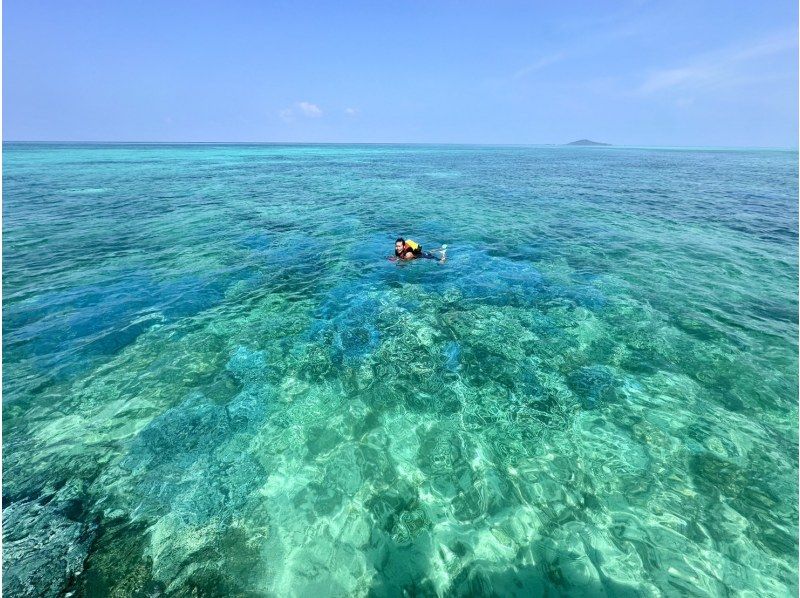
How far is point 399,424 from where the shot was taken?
956 centimetres

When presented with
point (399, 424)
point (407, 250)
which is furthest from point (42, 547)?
point (407, 250)

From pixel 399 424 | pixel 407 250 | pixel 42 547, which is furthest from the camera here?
pixel 407 250

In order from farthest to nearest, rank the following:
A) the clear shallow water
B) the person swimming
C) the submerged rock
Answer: the person swimming, the clear shallow water, the submerged rock

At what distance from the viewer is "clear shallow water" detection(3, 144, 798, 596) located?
6676 mm

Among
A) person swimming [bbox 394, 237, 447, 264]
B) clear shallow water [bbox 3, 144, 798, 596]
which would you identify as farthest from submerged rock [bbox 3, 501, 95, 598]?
person swimming [bbox 394, 237, 447, 264]

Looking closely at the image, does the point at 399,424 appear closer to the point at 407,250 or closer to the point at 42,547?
the point at 42,547

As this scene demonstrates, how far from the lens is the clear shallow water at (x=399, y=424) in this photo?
Answer: 6.68 metres

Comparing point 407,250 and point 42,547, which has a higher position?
point 407,250

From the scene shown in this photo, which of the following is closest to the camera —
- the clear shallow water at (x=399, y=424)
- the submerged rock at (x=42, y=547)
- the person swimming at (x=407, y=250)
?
the submerged rock at (x=42, y=547)

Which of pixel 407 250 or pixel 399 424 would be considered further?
pixel 407 250

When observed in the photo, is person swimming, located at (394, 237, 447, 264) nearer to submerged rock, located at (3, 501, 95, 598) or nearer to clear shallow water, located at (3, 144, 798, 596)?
clear shallow water, located at (3, 144, 798, 596)

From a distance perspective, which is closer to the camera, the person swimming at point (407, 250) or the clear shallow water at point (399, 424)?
the clear shallow water at point (399, 424)

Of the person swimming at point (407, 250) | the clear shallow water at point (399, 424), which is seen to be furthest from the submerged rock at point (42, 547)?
the person swimming at point (407, 250)

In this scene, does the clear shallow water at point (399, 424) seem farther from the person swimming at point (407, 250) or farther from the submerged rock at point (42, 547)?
the person swimming at point (407, 250)
